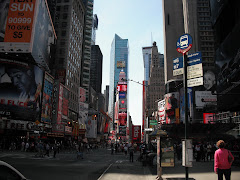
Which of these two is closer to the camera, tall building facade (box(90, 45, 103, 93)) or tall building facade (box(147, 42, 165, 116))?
tall building facade (box(147, 42, 165, 116))

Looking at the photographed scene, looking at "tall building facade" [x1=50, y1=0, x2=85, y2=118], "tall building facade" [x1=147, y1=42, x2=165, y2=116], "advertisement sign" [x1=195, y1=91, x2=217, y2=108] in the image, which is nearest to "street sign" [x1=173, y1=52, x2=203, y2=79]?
"tall building facade" [x1=50, y1=0, x2=85, y2=118]

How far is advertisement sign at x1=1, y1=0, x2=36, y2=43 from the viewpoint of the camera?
4931 cm

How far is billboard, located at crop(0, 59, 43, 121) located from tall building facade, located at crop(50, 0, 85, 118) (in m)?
18.6

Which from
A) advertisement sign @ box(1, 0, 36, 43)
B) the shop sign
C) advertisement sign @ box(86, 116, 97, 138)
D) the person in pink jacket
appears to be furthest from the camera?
advertisement sign @ box(86, 116, 97, 138)

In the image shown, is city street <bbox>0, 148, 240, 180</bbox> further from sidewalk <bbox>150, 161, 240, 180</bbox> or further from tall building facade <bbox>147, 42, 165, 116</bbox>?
tall building facade <bbox>147, 42, 165, 116</bbox>

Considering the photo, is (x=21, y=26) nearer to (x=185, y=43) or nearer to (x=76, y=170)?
(x=76, y=170)

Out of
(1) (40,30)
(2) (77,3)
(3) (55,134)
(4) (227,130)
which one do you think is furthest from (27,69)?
(2) (77,3)

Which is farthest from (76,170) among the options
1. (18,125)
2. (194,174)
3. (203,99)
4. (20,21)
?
(203,99)

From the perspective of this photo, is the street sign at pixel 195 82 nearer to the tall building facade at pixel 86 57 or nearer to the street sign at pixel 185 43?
the street sign at pixel 185 43

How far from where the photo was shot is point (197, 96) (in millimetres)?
79688

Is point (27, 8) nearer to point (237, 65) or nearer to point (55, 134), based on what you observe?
point (55, 134)

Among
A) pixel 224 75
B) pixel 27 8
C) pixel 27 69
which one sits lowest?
pixel 224 75

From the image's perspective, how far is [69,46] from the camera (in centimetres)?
7844

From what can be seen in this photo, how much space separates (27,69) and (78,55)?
41764 mm
